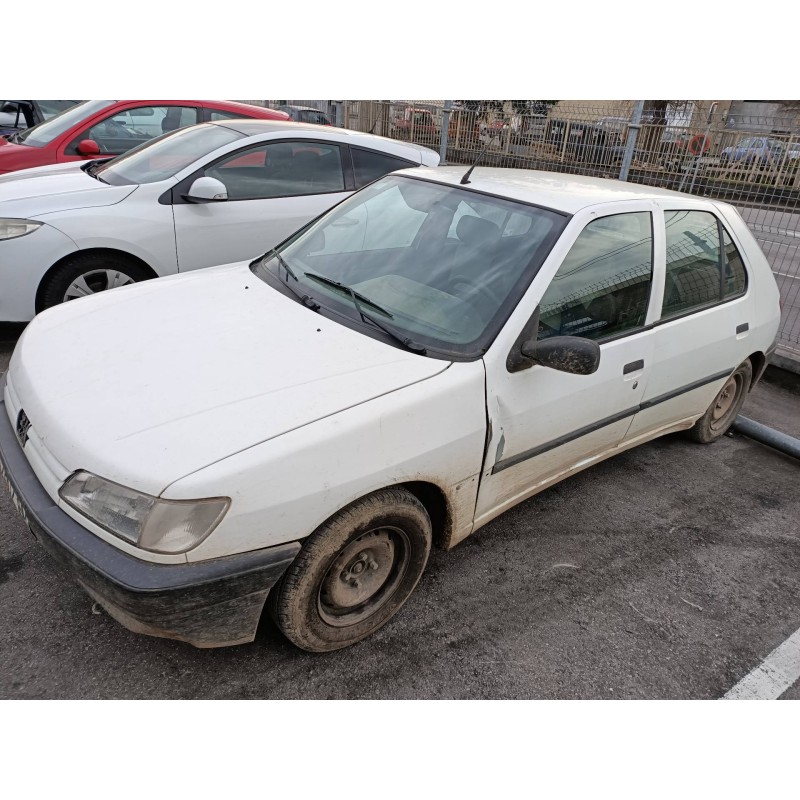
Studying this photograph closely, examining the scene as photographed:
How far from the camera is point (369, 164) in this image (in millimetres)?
5320

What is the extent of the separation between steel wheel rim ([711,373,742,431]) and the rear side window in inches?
27.1

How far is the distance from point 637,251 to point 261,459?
214 centimetres

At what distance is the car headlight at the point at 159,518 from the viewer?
6.15ft

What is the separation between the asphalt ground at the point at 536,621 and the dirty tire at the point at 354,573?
124 mm

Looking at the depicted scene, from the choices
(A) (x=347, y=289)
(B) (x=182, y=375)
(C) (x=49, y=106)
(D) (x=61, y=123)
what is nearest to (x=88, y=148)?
(D) (x=61, y=123)

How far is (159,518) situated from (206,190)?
322cm

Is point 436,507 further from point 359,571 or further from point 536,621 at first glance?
point 536,621

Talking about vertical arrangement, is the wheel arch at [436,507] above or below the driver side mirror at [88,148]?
below

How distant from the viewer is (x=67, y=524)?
6.58ft

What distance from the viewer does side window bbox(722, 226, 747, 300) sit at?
3.66 m

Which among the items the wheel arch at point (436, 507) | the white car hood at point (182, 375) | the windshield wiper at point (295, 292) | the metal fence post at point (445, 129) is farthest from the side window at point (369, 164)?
the metal fence post at point (445, 129)

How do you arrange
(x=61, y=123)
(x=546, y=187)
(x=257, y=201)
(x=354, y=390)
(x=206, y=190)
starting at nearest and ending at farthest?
(x=354, y=390)
(x=546, y=187)
(x=206, y=190)
(x=257, y=201)
(x=61, y=123)

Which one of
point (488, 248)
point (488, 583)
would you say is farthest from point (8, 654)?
point (488, 248)

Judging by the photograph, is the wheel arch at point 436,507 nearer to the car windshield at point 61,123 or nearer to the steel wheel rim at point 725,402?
the steel wheel rim at point 725,402
